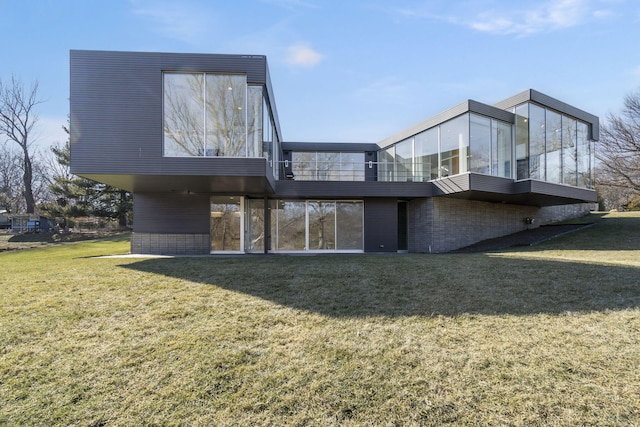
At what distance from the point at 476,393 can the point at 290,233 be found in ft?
36.1

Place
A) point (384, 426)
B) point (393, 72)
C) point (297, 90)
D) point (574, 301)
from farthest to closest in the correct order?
point (297, 90) → point (393, 72) → point (574, 301) → point (384, 426)

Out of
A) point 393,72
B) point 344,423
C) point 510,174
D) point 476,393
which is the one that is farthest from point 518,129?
point 344,423

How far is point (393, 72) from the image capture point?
1330 cm

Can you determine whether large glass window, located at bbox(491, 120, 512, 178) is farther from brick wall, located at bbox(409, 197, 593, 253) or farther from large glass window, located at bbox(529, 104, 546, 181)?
brick wall, located at bbox(409, 197, 593, 253)

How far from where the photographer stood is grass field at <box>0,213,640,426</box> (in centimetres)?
251

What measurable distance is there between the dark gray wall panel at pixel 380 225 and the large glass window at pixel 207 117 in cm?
657

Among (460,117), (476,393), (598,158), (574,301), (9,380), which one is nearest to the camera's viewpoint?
(476,393)

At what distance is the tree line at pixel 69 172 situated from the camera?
21.5 meters

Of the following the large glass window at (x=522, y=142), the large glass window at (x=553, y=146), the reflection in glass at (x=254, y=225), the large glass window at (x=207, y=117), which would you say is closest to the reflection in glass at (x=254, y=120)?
the large glass window at (x=207, y=117)

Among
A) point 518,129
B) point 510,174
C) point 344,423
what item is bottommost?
point 344,423

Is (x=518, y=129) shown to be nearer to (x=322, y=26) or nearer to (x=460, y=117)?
(x=460, y=117)

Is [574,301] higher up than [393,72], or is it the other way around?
[393,72]

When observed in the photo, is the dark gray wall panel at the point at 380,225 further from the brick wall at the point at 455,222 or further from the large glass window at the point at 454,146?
the large glass window at the point at 454,146

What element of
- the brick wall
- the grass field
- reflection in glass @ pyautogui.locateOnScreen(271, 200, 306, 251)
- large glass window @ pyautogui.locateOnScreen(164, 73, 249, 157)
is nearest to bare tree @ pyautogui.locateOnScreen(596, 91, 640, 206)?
the brick wall
